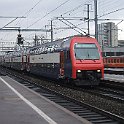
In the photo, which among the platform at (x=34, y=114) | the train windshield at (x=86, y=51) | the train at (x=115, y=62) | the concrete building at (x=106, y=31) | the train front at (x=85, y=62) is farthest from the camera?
the concrete building at (x=106, y=31)

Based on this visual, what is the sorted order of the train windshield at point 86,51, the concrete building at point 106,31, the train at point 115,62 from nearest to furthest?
the train windshield at point 86,51
the train at point 115,62
the concrete building at point 106,31

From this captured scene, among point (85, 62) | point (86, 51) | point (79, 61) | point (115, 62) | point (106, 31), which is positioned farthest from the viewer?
point (106, 31)

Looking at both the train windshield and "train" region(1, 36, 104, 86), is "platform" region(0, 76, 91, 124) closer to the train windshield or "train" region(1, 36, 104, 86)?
"train" region(1, 36, 104, 86)

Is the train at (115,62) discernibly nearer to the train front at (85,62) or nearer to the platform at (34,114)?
the train front at (85,62)

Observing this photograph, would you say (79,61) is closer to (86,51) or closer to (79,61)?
(79,61)

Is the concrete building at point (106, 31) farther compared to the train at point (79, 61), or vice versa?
the concrete building at point (106, 31)

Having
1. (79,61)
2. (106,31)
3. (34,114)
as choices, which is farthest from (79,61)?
(106,31)

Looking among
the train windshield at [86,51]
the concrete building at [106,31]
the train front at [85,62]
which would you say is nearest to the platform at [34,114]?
the train front at [85,62]

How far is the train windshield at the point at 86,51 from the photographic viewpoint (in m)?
21.9

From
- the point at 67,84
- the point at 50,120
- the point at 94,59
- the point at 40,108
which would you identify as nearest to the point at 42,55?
the point at 67,84

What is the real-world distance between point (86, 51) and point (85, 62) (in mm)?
893

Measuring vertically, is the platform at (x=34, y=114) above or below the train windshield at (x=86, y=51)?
below

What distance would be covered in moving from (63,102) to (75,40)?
25.4 feet

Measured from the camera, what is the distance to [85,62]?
21672 millimetres
